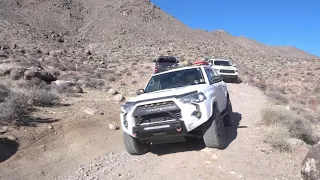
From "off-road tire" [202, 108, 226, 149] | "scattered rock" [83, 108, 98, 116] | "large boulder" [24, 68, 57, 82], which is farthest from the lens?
"large boulder" [24, 68, 57, 82]

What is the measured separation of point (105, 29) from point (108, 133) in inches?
2256

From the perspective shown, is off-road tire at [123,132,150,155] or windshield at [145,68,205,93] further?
windshield at [145,68,205,93]

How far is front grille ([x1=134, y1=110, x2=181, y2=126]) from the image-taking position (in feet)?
21.4

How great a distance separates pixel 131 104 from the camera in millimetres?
7023

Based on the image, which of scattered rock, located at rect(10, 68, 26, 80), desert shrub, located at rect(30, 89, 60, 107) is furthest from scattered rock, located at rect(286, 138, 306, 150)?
scattered rock, located at rect(10, 68, 26, 80)

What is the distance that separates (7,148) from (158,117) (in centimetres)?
402

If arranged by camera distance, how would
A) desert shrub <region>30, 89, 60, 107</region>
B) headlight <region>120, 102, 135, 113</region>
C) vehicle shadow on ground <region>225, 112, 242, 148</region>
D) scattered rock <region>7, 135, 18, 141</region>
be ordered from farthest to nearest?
desert shrub <region>30, 89, 60, 107</region>, scattered rock <region>7, 135, 18, 141</region>, vehicle shadow on ground <region>225, 112, 242, 148</region>, headlight <region>120, 102, 135, 113</region>

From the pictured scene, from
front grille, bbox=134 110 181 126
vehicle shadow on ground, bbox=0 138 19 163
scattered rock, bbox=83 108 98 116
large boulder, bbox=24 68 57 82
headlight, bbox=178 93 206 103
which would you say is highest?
headlight, bbox=178 93 206 103

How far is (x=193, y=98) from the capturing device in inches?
262

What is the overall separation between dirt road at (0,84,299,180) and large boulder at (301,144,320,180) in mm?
561

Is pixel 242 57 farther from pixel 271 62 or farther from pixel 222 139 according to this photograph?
pixel 222 139

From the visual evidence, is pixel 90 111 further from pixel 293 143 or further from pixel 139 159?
pixel 293 143

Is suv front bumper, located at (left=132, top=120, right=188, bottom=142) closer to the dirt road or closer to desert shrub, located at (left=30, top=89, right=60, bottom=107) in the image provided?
the dirt road

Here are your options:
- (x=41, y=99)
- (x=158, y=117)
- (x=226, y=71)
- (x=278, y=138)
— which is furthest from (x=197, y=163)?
(x=226, y=71)
